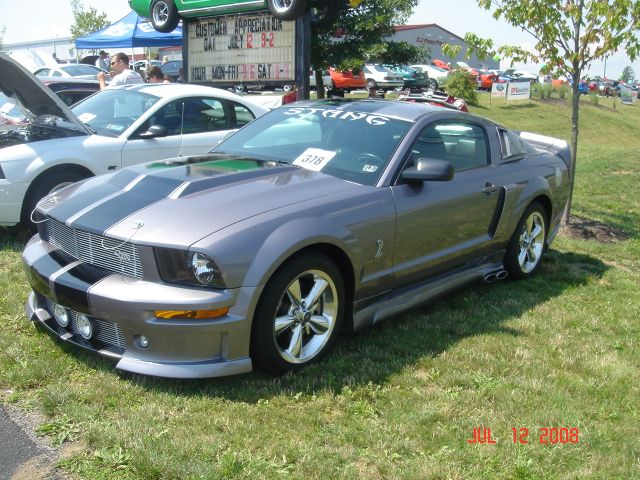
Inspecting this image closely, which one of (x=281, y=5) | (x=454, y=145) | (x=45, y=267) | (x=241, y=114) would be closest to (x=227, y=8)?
(x=281, y=5)

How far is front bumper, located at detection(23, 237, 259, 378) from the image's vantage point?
3.34 meters

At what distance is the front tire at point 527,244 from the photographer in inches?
226

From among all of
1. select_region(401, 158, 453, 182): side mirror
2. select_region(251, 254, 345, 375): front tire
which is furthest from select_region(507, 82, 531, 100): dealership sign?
select_region(251, 254, 345, 375): front tire

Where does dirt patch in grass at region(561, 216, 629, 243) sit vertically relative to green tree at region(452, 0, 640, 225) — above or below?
below

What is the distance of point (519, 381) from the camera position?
3.89 m

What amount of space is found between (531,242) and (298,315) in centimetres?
304

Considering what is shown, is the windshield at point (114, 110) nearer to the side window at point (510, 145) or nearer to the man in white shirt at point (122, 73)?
the man in white shirt at point (122, 73)

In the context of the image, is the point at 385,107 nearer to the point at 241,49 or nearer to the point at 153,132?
the point at 153,132

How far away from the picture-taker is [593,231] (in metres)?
8.34

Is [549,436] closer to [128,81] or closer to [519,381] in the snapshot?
[519,381]

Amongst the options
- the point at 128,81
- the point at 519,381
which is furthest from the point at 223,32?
the point at 519,381

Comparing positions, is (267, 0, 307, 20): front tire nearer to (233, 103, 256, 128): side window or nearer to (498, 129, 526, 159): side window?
(233, 103, 256, 128): side window

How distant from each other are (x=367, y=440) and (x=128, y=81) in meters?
7.82

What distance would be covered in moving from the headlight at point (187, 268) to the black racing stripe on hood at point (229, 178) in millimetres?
560
